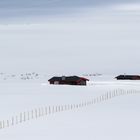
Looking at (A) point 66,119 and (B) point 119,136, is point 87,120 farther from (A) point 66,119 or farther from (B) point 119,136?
(B) point 119,136

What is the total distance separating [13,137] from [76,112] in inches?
794

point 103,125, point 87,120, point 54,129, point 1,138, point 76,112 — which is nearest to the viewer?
point 1,138

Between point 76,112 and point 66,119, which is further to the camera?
point 76,112

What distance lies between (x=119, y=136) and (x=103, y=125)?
6.73 meters

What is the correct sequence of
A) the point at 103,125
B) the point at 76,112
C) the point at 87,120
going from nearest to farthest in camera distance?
the point at 103,125 < the point at 87,120 < the point at 76,112

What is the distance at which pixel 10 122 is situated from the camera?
43.6 m

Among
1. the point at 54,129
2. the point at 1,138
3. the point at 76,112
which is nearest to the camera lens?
the point at 1,138

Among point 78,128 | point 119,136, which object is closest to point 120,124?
point 78,128

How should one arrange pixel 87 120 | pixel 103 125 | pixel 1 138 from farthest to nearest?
pixel 87 120, pixel 103 125, pixel 1 138

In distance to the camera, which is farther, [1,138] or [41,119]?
[41,119]

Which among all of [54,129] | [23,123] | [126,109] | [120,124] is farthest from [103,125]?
[126,109]

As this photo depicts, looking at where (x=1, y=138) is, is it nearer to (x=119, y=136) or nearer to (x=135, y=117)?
(x=119, y=136)

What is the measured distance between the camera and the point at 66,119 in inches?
1831

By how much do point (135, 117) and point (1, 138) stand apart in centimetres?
1802
